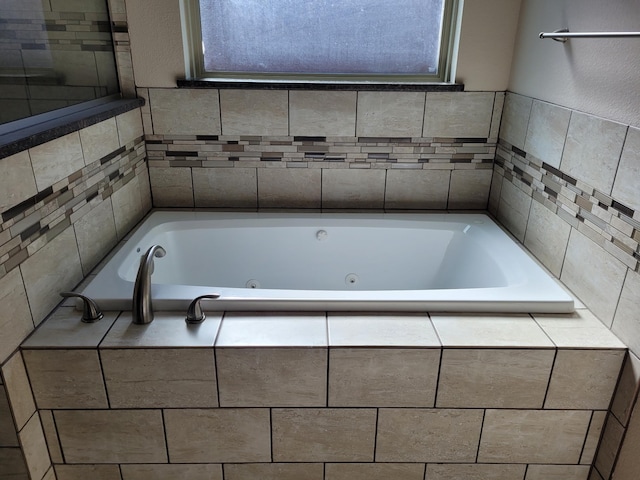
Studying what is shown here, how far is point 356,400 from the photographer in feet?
4.80

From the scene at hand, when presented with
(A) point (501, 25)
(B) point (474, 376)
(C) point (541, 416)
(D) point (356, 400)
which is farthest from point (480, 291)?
(A) point (501, 25)

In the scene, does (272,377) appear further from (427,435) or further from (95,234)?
(95,234)

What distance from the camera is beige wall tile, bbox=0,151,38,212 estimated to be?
→ 4.27ft

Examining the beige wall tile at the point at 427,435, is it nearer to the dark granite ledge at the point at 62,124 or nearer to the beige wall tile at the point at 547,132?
the beige wall tile at the point at 547,132

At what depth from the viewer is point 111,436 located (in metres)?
1.50

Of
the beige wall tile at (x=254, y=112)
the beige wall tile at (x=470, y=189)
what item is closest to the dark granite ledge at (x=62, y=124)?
the beige wall tile at (x=254, y=112)

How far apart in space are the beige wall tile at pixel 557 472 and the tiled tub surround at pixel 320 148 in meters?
1.23

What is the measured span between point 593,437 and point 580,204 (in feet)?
2.37

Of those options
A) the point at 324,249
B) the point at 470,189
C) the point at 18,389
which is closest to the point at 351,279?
the point at 324,249

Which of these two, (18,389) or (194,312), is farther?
(194,312)

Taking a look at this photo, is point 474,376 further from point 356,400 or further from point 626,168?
point 626,168

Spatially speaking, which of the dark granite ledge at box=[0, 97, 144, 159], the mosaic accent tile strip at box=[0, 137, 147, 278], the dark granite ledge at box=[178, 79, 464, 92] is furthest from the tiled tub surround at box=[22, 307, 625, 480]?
the dark granite ledge at box=[178, 79, 464, 92]

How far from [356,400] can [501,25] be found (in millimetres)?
1670

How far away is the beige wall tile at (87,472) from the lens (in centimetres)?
154
